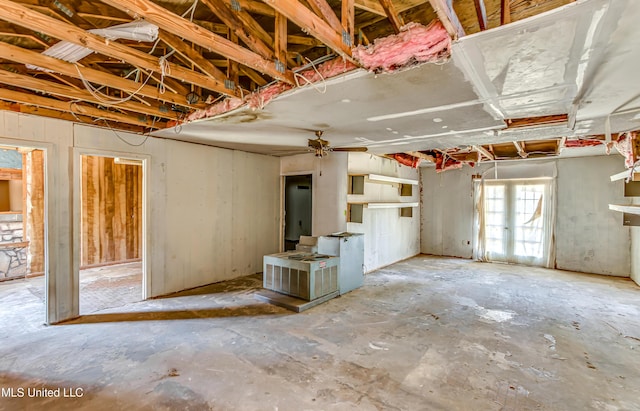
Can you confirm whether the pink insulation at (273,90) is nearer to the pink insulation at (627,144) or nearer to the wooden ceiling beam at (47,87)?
the wooden ceiling beam at (47,87)

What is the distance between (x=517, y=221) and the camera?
21.3 feet

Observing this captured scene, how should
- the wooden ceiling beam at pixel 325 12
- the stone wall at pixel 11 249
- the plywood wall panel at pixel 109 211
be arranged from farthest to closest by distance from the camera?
the plywood wall panel at pixel 109 211, the stone wall at pixel 11 249, the wooden ceiling beam at pixel 325 12

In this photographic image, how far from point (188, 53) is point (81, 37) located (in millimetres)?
581

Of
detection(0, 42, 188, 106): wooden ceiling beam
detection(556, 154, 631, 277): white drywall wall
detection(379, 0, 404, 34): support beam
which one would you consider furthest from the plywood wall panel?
detection(556, 154, 631, 277): white drywall wall

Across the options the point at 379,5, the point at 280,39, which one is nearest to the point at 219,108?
the point at 280,39

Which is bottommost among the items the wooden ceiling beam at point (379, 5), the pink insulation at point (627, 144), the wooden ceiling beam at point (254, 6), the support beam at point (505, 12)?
the pink insulation at point (627, 144)

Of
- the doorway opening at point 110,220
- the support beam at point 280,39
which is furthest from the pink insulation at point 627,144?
the doorway opening at point 110,220

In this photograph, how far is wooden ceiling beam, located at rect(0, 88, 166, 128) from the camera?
2632 mm

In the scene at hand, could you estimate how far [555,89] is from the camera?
2.18 m

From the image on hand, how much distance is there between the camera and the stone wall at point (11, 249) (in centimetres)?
489

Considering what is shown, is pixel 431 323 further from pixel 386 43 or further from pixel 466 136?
pixel 386 43

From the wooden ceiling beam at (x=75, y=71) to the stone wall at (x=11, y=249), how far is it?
15.0 feet

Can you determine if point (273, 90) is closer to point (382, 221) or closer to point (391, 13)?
point (391, 13)

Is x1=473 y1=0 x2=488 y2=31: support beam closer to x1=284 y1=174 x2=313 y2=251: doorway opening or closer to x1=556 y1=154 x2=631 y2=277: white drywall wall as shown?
x1=284 y1=174 x2=313 y2=251: doorway opening
